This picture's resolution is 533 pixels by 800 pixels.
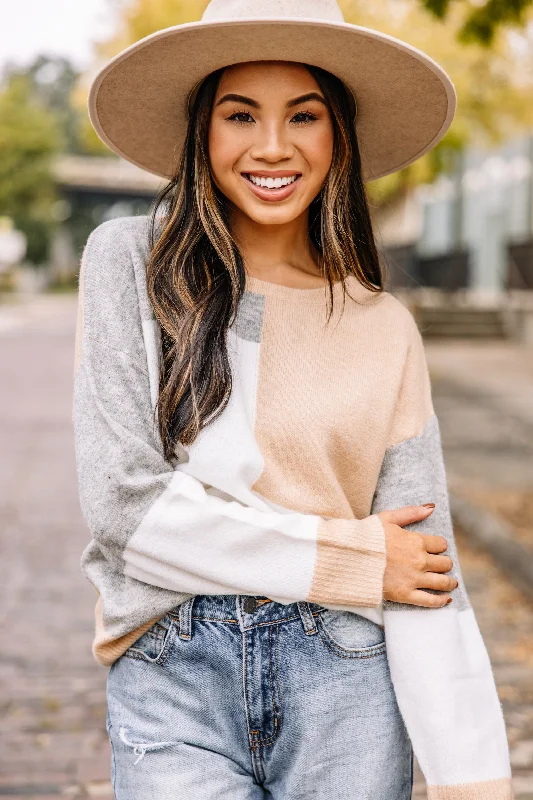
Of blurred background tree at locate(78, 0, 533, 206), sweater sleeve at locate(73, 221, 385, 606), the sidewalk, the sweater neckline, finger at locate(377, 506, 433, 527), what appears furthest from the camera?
blurred background tree at locate(78, 0, 533, 206)

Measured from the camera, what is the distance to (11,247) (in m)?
50.4

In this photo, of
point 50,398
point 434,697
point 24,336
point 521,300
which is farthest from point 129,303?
point 24,336

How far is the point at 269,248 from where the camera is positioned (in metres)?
1.97

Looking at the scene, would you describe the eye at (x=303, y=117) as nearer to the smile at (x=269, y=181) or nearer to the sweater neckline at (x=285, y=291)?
the smile at (x=269, y=181)

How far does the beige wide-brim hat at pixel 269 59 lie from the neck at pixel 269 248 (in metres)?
0.25

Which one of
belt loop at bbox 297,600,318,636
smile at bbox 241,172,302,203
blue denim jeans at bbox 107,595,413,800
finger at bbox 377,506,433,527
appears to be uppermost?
smile at bbox 241,172,302,203

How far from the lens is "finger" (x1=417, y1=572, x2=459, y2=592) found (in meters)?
1.75

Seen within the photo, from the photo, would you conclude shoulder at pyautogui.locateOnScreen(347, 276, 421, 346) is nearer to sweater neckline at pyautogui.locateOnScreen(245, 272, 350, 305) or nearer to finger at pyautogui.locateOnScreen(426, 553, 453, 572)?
sweater neckline at pyautogui.locateOnScreen(245, 272, 350, 305)

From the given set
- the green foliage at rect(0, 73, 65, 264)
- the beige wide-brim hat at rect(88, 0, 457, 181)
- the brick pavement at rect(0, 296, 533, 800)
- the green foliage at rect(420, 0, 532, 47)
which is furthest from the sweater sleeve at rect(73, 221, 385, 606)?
the green foliage at rect(0, 73, 65, 264)

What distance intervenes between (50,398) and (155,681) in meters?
10.9

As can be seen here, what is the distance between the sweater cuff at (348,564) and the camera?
1682 mm

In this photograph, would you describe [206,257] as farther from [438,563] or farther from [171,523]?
[438,563]

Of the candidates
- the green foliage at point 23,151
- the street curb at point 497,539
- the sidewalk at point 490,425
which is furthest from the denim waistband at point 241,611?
the green foliage at point 23,151

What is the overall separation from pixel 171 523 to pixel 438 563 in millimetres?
452
